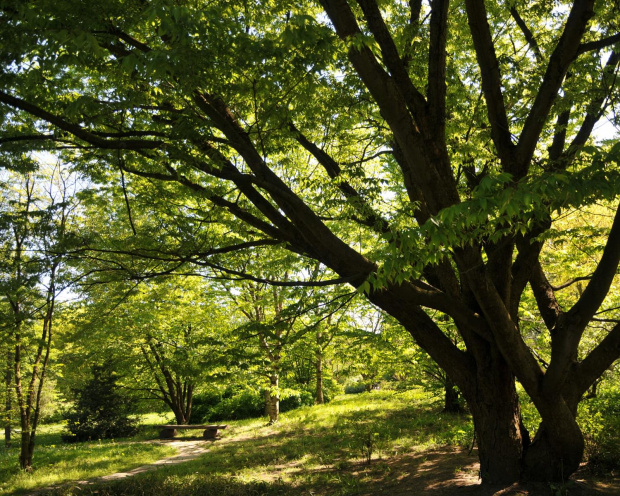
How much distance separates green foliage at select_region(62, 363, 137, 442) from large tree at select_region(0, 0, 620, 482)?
13968 mm

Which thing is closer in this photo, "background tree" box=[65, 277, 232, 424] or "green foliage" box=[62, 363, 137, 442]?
"background tree" box=[65, 277, 232, 424]

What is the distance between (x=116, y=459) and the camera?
1065cm

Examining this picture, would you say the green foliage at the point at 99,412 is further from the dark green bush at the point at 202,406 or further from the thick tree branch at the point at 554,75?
the thick tree branch at the point at 554,75

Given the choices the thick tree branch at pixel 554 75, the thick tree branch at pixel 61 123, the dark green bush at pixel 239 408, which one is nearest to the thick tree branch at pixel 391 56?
the thick tree branch at pixel 554 75

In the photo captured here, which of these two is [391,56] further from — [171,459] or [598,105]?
[171,459]

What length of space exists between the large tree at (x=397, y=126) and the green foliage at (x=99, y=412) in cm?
1397

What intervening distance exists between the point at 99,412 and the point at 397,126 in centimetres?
1816

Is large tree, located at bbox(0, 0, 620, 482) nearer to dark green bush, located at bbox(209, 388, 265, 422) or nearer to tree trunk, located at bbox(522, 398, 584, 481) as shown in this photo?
tree trunk, located at bbox(522, 398, 584, 481)

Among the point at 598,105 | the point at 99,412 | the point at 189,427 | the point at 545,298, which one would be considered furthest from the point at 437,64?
the point at 99,412

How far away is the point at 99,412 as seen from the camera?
17438mm

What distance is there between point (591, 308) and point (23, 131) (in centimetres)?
750

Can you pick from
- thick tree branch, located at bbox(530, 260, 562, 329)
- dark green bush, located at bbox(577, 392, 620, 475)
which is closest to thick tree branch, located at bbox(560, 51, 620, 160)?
thick tree branch, located at bbox(530, 260, 562, 329)

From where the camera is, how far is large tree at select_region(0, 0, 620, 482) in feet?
11.7

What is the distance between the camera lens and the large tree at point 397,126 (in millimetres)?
3561
